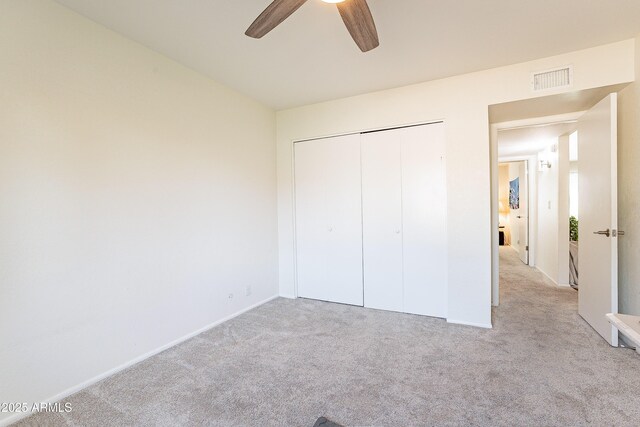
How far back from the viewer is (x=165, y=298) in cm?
242

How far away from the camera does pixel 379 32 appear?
2107mm

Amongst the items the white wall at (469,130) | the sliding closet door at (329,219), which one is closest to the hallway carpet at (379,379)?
the white wall at (469,130)

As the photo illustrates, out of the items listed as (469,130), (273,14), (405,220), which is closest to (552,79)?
(469,130)

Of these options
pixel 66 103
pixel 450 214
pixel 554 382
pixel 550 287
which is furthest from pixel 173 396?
pixel 550 287

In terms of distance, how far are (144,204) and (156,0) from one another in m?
1.40

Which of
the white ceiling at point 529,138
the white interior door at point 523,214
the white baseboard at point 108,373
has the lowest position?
the white baseboard at point 108,373

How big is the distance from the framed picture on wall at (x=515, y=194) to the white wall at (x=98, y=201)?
639cm

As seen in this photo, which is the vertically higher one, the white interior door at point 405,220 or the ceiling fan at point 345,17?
the ceiling fan at point 345,17

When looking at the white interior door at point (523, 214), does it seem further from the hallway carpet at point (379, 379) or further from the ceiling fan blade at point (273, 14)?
the ceiling fan blade at point (273, 14)

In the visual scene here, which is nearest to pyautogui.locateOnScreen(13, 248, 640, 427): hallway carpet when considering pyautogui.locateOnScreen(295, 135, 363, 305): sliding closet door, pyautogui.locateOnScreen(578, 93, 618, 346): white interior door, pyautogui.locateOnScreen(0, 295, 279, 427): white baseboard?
pyautogui.locateOnScreen(0, 295, 279, 427): white baseboard

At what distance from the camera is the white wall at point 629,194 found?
7.29 ft

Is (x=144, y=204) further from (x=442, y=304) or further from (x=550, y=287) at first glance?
(x=550, y=287)

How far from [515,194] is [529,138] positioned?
2846 millimetres

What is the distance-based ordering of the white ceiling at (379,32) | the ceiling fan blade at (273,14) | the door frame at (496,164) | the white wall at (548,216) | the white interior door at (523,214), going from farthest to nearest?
the white interior door at (523,214) < the white wall at (548,216) < the door frame at (496,164) < the white ceiling at (379,32) < the ceiling fan blade at (273,14)
